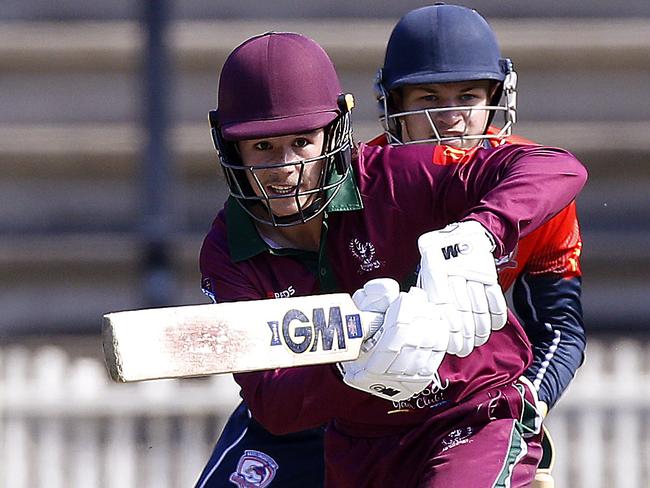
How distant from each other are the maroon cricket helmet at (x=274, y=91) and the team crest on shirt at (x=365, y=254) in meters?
0.25

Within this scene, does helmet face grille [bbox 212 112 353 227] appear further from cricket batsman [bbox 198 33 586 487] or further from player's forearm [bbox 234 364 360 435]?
player's forearm [bbox 234 364 360 435]

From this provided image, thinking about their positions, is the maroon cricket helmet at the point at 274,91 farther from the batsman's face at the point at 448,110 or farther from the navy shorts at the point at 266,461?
the navy shorts at the point at 266,461

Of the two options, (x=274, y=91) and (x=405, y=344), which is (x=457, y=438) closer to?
(x=405, y=344)

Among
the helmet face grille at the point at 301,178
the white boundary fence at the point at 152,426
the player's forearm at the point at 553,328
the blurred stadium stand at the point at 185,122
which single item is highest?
the helmet face grille at the point at 301,178

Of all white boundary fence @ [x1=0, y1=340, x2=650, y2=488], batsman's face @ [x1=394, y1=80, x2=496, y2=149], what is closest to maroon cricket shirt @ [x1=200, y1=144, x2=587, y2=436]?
batsman's face @ [x1=394, y1=80, x2=496, y2=149]

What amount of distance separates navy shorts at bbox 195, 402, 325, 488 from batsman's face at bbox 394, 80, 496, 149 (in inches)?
29.6

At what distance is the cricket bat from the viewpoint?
2.08m

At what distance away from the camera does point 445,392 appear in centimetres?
274

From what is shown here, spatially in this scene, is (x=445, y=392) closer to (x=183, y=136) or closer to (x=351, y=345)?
(x=351, y=345)

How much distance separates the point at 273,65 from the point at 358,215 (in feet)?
1.10

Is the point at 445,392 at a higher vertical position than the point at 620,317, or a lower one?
higher

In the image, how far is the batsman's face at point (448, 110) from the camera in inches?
136

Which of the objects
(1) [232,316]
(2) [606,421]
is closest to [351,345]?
(1) [232,316]

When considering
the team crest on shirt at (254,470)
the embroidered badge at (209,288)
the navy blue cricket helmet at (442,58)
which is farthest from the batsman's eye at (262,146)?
the team crest on shirt at (254,470)
